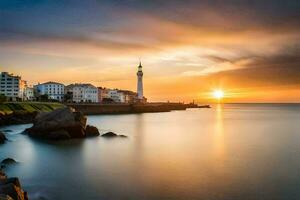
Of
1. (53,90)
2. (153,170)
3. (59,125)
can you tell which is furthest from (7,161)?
(53,90)

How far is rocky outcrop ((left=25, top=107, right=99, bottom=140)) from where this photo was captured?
43781 mm

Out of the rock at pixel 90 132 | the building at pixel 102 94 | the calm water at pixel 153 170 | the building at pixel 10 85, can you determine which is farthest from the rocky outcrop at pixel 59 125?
the building at pixel 102 94

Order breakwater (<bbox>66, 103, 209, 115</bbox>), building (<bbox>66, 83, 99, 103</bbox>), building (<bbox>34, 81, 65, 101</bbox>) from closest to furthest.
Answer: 1. breakwater (<bbox>66, 103, 209, 115</bbox>)
2. building (<bbox>34, 81, 65, 101</bbox>)
3. building (<bbox>66, 83, 99, 103</bbox>)

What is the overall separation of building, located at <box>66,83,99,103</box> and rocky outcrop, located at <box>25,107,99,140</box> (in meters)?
128

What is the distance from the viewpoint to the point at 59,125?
44375 millimetres

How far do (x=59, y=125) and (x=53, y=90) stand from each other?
412 ft

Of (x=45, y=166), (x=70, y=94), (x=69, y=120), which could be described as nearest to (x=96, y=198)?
(x=45, y=166)

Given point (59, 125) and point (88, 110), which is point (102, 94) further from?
point (59, 125)

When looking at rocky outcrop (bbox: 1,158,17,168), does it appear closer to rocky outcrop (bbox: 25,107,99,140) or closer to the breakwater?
rocky outcrop (bbox: 25,107,99,140)

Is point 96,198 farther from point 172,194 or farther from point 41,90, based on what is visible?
point 41,90

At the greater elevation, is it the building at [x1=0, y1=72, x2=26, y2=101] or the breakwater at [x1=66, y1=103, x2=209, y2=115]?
the building at [x1=0, y1=72, x2=26, y2=101]

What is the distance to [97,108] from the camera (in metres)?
125

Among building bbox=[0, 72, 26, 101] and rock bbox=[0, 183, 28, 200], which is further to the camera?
building bbox=[0, 72, 26, 101]

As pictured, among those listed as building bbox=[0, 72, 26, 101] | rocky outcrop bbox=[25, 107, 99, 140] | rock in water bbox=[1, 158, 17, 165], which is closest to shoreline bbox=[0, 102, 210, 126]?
rocky outcrop bbox=[25, 107, 99, 140]
